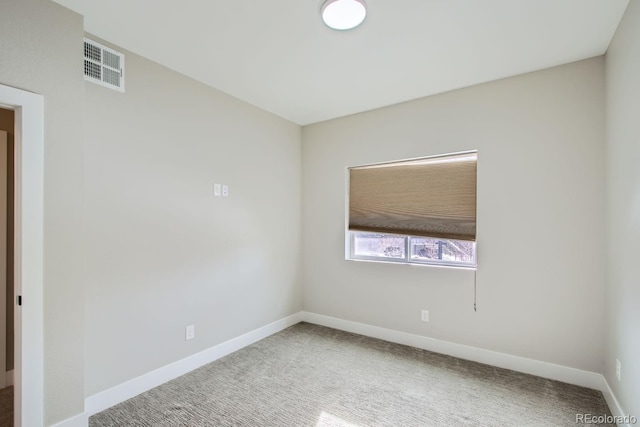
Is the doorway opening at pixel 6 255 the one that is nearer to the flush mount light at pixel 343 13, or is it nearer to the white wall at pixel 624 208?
the flush mount light at pixel 343 13

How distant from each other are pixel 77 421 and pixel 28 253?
→ 3.74ft

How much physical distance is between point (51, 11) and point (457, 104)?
332cm

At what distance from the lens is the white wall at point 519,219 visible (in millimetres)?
2510

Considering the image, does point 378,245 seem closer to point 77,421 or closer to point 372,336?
point 372,336

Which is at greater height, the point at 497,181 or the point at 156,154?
the point at 156,154

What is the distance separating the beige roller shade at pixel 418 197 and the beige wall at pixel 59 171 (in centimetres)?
277

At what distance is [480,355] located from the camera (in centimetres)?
296

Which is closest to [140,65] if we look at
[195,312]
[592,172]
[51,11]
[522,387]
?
[51,11]

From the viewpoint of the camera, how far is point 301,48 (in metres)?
2.36

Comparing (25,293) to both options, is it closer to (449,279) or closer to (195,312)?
(195,312)

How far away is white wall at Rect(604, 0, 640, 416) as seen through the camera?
69.8 inches

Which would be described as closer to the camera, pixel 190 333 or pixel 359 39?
pixel 359 39

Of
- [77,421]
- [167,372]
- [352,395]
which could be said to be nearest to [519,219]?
[352,395]

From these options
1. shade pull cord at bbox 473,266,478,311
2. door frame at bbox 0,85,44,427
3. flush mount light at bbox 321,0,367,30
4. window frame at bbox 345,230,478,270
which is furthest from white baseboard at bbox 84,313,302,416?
flush mount light at bbox 321,0,367,30
